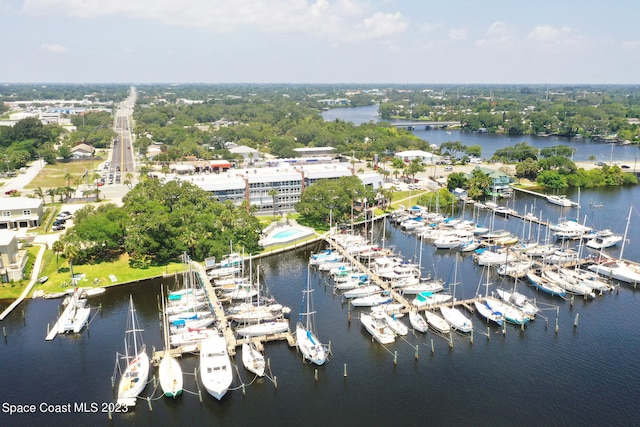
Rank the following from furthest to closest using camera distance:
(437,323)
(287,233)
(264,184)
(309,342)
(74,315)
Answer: (264,184)
(287,233)
(74,315)
(437,323)
(309,342)

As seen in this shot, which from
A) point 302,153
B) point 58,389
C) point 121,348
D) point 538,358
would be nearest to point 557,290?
point 538,358

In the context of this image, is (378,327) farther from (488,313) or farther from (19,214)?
(19,214)

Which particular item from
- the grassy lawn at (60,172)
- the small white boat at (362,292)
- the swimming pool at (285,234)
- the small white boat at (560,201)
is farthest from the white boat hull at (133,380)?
the small white boat at (560,201)

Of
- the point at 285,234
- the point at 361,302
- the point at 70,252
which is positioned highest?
the point at 70,252

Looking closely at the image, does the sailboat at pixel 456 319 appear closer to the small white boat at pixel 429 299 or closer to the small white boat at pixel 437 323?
the small white boat at pixel 437 323

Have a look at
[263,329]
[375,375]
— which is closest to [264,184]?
[263,329]

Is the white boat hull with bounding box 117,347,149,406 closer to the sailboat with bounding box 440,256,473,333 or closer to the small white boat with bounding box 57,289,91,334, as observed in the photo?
the small white boat with bounding box 57,289,91,334
